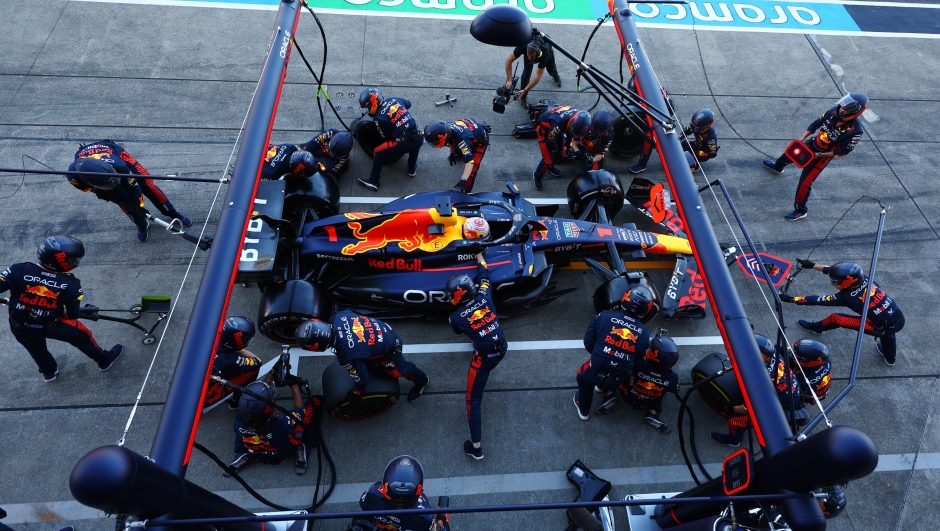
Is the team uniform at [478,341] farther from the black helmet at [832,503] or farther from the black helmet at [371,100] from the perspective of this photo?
the black helmet at [371,100]

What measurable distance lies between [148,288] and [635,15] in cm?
1117

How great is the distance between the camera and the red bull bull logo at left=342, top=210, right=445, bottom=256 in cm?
684

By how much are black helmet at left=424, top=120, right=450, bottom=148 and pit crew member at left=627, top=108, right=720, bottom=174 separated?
3.06m

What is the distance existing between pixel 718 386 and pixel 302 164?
5571 mm

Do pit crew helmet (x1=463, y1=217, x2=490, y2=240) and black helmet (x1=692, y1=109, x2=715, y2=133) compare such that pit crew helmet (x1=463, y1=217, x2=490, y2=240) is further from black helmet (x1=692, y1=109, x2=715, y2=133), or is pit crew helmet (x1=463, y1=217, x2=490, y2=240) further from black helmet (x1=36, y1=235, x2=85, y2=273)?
black helmet (x1=692, y1=109, x2=715, y2=133)

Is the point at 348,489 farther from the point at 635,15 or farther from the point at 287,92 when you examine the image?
the point at 635,15

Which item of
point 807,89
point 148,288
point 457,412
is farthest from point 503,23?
point 807,89

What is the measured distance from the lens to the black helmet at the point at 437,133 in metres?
7.91

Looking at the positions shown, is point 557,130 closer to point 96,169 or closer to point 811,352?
point 811,352

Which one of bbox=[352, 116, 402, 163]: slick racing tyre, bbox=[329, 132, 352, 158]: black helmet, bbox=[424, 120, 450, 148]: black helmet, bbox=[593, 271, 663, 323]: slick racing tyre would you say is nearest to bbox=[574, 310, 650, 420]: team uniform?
bbox=[593, 271, 663, 323]: slick racing tyre

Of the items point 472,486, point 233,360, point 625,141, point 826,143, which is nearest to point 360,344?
point 233,360

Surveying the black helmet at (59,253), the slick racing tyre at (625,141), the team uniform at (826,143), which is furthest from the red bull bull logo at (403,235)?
the team uniform at (826,143)

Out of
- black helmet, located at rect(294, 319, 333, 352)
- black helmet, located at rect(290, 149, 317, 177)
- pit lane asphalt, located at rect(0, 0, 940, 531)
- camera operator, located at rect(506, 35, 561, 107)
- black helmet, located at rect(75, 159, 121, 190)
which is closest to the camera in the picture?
black helmet, located at rect(294, 319, 333, 352)

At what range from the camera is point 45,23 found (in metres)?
11.2
